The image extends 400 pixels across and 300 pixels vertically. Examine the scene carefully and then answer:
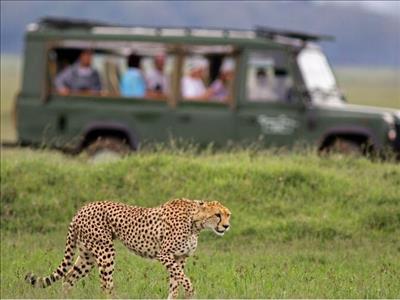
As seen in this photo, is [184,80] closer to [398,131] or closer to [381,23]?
[398,131]

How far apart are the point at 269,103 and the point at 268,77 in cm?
43

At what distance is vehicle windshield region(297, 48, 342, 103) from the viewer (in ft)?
72.0

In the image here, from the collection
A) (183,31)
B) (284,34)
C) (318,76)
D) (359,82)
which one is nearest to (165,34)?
(183,31)

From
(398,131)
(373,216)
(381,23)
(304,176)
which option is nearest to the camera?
(373,216)

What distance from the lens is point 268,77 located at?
72.0 feet

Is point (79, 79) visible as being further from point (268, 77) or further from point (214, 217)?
point (214, 217)

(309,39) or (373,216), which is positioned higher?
(309,39)

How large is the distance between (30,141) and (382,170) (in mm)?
6567

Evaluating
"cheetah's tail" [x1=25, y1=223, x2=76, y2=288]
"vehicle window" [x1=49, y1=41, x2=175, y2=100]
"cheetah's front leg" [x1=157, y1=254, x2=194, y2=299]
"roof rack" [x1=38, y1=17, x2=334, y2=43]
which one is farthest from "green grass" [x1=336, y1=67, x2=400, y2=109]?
"cheetah's front leg" [x1=157, y1=254, x2=194, y2=299]

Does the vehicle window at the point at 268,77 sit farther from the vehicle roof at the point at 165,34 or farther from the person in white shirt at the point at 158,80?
the person in white shirt at the point at 158,80

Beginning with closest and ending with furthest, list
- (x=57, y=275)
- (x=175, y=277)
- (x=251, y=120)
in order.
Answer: (x=175, y=277) < (x=57, y=275) < (x=251, y=120)

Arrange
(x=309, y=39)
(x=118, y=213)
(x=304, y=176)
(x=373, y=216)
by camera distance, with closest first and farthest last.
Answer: (x=118, y=213), (x=373, y=216), (x=304, y=176), (x=309, y=39)

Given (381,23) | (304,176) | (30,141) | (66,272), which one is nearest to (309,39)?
(30,141)

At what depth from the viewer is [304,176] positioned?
17203 mm
